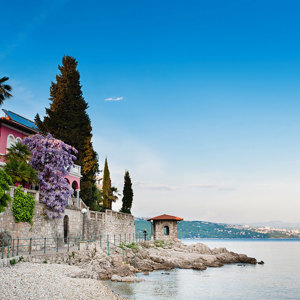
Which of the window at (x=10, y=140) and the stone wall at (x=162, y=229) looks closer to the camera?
the window at (x=10, y=140)

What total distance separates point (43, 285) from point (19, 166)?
1308 centimetres

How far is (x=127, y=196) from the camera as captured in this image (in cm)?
5206

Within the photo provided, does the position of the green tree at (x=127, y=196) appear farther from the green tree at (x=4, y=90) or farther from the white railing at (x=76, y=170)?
the green tree at (x=4, y=90)

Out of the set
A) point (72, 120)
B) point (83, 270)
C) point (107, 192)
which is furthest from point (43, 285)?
point (107, 192)

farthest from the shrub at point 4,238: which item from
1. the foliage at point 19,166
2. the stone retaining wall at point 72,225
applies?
the foliage at point 19,166

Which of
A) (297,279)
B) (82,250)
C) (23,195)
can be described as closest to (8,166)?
(23,195)

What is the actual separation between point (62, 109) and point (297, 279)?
30.3 metres

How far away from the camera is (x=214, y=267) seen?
1441 inches

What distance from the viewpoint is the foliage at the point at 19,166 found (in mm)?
25938

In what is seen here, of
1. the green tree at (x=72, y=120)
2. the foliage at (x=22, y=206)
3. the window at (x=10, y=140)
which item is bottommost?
the foliage at (x=22, y=206)

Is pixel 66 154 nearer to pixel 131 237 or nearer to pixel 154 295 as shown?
pixel 154 295

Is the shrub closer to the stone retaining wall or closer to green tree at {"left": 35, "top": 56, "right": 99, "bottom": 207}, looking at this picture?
the stone retaining wall

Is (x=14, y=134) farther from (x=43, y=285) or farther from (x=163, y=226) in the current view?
(x=163, y=226)

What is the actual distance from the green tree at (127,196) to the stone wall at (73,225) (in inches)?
160
